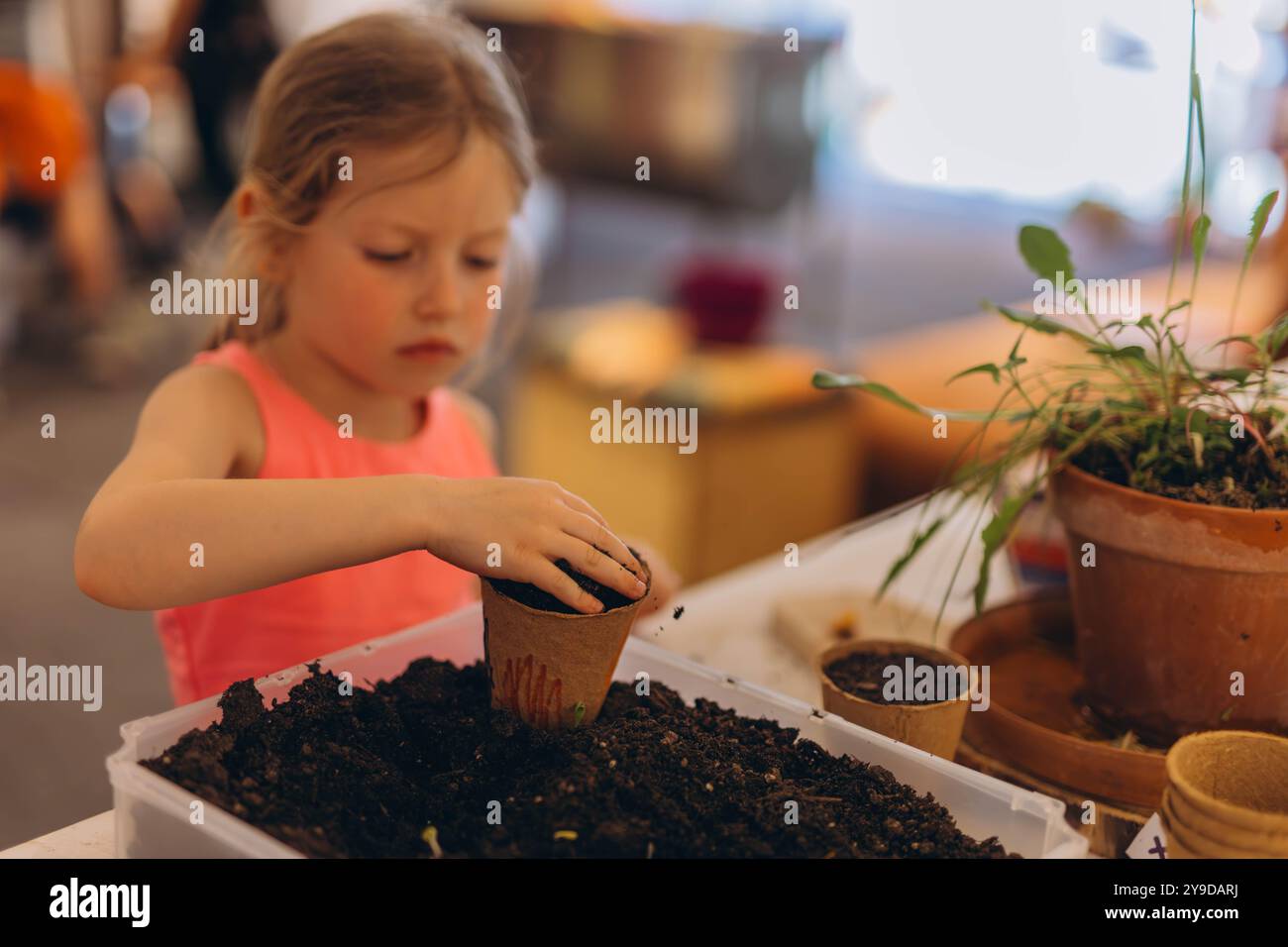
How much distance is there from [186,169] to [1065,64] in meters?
3.78

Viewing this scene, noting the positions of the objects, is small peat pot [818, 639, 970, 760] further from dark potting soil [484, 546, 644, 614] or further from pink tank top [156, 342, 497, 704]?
pink tank top [156, 342, 497, 704]

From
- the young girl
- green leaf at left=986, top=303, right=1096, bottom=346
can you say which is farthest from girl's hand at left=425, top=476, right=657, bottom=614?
green leaf at left=986, top=303, right=1096, bottom=346

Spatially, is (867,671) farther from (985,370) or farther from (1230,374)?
(1230,374)

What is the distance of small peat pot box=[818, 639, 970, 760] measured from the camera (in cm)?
79

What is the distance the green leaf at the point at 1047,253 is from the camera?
0.92m

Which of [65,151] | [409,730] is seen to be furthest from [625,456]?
[65,151]

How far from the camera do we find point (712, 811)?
66 centimetres

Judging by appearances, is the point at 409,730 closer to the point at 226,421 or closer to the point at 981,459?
the point at 226,421

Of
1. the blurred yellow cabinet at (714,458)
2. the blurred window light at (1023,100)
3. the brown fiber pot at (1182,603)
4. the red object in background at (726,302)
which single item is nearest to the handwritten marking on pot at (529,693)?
the brown fiber pot at (1182,603)

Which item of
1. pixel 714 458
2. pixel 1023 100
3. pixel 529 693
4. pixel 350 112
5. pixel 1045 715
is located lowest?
pixel 714 458

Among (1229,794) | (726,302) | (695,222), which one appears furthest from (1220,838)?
(695,222)

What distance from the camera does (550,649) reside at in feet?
2.28

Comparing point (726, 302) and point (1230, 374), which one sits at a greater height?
point (1230, 374)

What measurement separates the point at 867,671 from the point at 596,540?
27 centimetres
